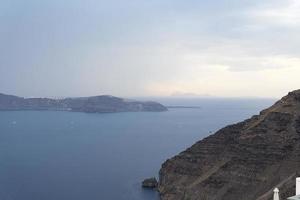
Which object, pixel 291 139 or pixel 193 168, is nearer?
pixel 291 139

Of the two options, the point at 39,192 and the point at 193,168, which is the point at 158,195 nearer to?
the point at 193,168

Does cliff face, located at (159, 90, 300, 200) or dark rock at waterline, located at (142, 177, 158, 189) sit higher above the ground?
cliff face, located at (159, 90, 300, 200)

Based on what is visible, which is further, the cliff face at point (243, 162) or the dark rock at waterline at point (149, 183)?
the dark rock at waterline at point (149, 183)

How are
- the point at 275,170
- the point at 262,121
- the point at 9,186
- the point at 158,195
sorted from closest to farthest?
the point at 275,170 → the point at 262,121 → the point at 158,195 → the point at 9,186

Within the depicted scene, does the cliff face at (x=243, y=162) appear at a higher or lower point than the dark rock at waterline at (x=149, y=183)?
higher

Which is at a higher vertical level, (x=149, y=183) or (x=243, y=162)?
(x=243, y=162)

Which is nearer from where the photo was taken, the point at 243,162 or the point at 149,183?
the point at 243,162

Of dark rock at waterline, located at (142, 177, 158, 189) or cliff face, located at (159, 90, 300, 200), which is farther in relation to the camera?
dark rock at waterline, located at (142, 177, 158, 189)

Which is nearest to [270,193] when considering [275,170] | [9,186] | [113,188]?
[275,170]
